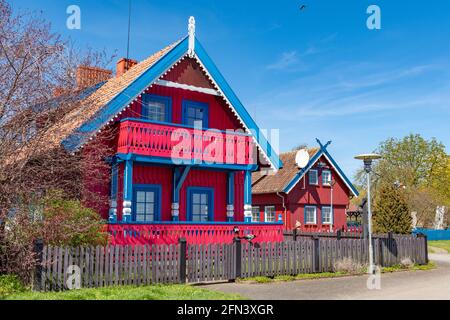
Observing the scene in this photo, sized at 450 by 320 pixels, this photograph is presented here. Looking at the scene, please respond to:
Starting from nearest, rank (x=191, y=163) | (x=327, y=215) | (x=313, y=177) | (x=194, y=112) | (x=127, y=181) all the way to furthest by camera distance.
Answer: (x=127, y=181) → (x=191, y=163) → (x=194, y=112) → (x=313, y=177) → (x=327, y=215)

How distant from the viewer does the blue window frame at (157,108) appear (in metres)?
18.8

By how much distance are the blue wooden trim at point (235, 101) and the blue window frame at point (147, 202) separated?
4887 millimetres

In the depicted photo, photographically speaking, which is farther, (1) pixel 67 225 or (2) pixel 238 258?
(2) pixel 238 258

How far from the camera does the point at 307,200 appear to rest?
32.6 meters

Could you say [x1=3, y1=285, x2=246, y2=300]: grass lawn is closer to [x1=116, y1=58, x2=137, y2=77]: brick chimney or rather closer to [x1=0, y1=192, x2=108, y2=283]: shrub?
[x1=0, y1=192, x2=108, y2=283]: shrub

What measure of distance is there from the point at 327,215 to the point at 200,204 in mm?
16258

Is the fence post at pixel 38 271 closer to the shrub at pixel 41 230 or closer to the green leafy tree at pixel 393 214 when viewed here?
the shrub at pixel 41 230

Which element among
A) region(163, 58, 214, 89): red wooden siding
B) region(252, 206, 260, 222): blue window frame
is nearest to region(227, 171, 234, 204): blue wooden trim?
region(163, 58, 214, 89): red wooden siding

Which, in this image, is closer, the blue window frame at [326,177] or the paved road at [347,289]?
the paved road at [347,289]

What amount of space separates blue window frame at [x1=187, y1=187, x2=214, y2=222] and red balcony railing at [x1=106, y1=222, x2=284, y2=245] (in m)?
2.73

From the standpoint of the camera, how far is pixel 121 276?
11.5 meters

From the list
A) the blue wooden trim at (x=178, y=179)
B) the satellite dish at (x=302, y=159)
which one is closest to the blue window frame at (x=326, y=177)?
the satellite dish at (x=302, y=159)

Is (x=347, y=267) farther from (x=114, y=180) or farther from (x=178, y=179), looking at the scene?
(x=114, y=180)

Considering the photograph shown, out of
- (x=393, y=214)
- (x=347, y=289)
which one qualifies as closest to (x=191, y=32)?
(x=347, y=289)
